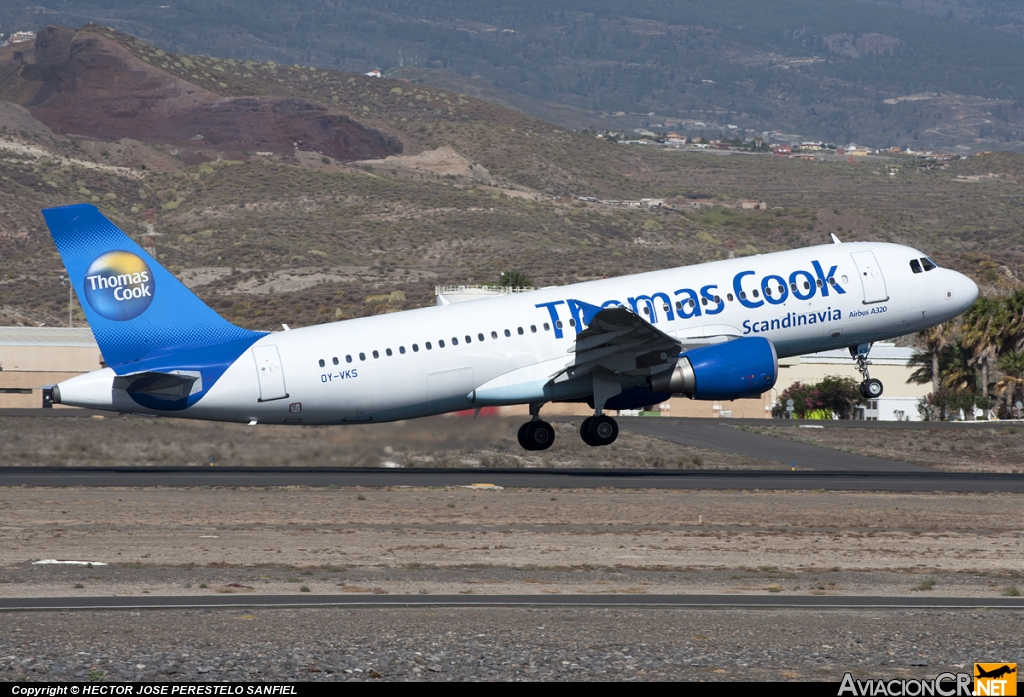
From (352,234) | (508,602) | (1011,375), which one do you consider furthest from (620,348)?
(352,234)

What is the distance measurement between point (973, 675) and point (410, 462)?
95.7 feet

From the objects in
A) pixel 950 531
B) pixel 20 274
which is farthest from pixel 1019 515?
pixel 20 274

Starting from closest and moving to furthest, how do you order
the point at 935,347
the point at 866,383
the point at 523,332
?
1. the point at 523,332
2. the point at 866,383
3. the point at 935,347

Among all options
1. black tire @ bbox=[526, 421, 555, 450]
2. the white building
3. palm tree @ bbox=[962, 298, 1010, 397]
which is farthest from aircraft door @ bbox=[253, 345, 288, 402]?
palm tree @ bbox=[962, 298, 1010, 397]

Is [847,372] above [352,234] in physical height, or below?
below

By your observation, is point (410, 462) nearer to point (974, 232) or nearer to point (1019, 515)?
point (1019, 515)

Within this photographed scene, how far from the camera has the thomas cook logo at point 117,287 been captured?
35.8m

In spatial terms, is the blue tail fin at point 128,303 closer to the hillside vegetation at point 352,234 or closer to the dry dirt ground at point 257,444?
the dry dirt ground at point 257,444

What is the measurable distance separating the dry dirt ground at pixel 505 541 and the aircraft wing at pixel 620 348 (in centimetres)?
425

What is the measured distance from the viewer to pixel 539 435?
39938mm

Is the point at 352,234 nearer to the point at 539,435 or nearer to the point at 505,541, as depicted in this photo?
the point at 539,435

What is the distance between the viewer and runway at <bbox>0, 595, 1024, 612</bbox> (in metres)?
19.7

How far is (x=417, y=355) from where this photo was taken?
3791 cm

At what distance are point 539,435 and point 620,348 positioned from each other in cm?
378
